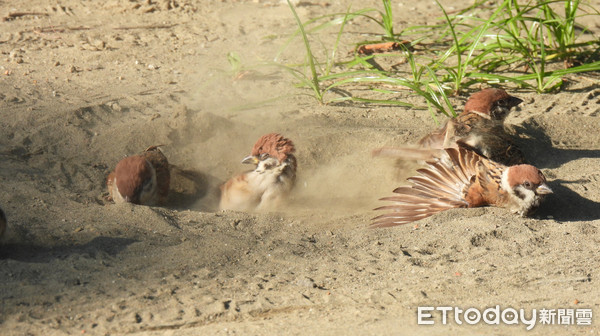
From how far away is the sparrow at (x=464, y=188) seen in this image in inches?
181

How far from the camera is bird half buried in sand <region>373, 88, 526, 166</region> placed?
17.4ft

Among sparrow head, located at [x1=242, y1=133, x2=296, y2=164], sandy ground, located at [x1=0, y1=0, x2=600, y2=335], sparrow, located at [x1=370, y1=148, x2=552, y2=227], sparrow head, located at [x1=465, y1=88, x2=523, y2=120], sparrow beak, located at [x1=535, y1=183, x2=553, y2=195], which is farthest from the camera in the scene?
sparrow head, located at [x1=465, y1=88, x2=523, y2=120]

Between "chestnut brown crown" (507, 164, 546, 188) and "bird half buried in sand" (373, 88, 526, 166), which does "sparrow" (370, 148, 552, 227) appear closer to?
"chestnut brown crown" (507, 164, 546, 188)

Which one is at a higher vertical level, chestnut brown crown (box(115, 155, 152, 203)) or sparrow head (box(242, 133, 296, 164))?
sparrow head (box(242, 133, 296, 164))

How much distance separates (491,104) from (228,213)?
2510mm

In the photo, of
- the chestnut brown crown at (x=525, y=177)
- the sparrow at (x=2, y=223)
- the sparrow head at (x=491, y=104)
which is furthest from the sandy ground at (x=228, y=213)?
the sparrow head at (x=491, y=104)

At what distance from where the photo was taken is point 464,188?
4887 millimetres

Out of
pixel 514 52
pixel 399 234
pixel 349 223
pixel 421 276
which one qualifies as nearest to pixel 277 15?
pixel 514 52

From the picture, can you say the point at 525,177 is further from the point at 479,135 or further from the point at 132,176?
the point at 132,176

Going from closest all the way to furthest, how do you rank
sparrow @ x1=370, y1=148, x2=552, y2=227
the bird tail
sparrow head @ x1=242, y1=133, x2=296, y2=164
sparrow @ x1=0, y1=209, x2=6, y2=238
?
sparrow @ x1=0, y1=209, x2=6, y2=238, sparrow @ x1=370, y1=148, x2=552, y2=227, the bird tail, sparrow head @ x1=242, y1=133, x2=296, y2=164

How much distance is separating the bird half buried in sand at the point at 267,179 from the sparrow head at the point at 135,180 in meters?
0.66

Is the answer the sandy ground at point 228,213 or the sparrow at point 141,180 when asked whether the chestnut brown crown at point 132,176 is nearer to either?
the sparrow at point 141,180

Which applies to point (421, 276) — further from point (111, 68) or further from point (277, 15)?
point (277, 15)

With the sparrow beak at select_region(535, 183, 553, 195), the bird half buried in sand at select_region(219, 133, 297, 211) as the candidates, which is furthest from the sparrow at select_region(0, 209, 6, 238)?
the sparrow beak at select_region(535, 183, 553, 195)
